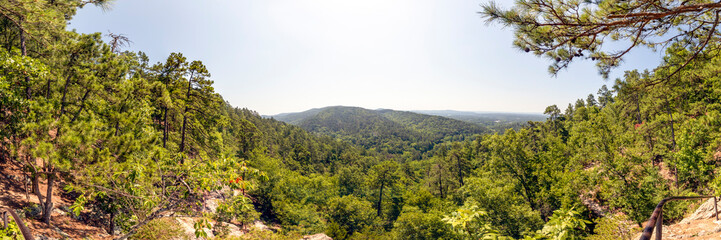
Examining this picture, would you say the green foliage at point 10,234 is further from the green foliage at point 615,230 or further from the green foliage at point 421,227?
the green foliage at point 421,227

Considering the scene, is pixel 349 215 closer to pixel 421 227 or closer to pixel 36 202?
pixel 421 227

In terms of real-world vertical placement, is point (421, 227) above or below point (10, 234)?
below

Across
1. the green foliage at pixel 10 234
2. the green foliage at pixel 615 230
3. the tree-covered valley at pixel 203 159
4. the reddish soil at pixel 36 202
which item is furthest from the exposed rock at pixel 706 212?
the reddish soil at pixel 36 202

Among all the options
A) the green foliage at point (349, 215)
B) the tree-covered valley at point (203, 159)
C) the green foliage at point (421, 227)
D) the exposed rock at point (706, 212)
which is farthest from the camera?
the green foliage at point (349, 215)

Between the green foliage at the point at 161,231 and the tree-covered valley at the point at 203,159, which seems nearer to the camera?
the tree-covered valley at the point at 203,159

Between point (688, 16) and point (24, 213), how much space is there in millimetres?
16706

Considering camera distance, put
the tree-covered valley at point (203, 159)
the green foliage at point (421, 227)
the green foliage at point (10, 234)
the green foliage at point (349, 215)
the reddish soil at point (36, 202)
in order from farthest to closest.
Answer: the green foliage at point (349, 215) < the green foliage at point (421, 227) < the reddish soil at point (36, 202) < the tree-covered valley at point (203, 159) < the green foliage at point (10, 234)

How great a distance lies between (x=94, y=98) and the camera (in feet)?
25.7

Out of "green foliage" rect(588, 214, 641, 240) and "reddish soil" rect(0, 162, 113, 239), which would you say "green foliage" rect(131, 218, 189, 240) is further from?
"green foliage" rect(588, 214, 641, 240)

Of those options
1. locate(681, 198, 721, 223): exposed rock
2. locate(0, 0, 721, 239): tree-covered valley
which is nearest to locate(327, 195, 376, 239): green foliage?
locate(0, 0, 721, 239): tree-covered valley

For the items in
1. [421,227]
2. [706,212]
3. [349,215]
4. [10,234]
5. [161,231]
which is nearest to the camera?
[10,234]

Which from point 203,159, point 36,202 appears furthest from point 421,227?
point 36,202

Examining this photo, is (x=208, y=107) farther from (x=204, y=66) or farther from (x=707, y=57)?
(x=707, y=57)

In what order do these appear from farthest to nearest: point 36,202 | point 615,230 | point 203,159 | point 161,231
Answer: point 615,230, point 161,231, point 36,202, point 203,159
